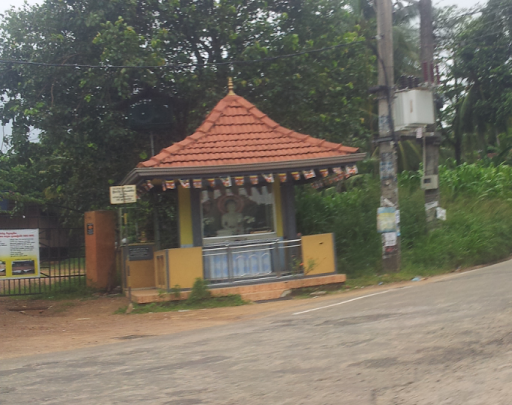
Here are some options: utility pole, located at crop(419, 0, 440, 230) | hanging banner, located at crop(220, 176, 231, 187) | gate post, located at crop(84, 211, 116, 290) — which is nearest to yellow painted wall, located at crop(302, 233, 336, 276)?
hanging banner, located at crop(220, 176, 231, 187)

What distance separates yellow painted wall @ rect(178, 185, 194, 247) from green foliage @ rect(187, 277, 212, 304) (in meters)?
1.01

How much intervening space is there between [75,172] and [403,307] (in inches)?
472

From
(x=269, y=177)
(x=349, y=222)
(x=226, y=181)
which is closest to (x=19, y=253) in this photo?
(x=226, y=181)

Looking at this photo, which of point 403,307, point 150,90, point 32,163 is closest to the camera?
point 403,307

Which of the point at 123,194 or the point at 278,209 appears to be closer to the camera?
the point at 123,194

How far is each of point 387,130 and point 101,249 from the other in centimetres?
797

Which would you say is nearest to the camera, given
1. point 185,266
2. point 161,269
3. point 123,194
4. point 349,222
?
point 123,194

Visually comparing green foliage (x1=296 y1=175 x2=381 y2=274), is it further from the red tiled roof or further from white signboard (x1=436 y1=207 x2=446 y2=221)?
the red tiled roof

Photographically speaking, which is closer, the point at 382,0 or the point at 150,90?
the point at 382,0

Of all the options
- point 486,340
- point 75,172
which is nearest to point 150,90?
point 75,172

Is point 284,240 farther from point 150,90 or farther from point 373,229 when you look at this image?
point 150,90

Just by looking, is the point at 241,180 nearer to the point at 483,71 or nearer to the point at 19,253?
the point at 19,253

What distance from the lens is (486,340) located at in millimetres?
6379

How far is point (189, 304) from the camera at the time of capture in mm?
12086
